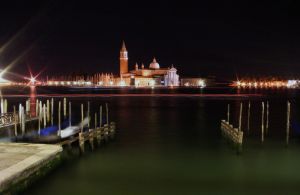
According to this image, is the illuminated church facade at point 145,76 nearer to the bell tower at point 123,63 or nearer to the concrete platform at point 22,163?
the bell tower at point 123,63

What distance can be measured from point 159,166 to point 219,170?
2.46m

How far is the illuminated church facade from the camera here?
164 metres

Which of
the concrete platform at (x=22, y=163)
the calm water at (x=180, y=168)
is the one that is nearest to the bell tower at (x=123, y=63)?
the calm water at (x=180, y=168)

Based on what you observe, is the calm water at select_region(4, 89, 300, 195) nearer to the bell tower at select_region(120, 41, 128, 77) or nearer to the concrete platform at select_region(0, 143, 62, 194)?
the concrete platform at select_region(0, 143, 62, 194)

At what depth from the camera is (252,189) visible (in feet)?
42.1

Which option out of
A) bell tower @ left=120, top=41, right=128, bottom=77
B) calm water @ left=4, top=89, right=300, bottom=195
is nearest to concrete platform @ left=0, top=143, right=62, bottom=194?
calm water @ left=4, top=89, right=300, bottom=195

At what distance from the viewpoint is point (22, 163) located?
1142 centimetres

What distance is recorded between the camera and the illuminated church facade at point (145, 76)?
16388 centimetres

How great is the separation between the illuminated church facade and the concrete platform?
149 m

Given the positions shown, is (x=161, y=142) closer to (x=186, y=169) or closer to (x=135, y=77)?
(x=186, y=169)

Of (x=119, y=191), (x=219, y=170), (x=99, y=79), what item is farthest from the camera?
(x=99, y=79)

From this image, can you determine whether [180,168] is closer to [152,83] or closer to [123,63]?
[152,83]

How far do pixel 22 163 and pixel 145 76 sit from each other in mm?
156122

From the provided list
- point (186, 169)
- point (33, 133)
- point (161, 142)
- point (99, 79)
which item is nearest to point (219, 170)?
point (186, 169)
